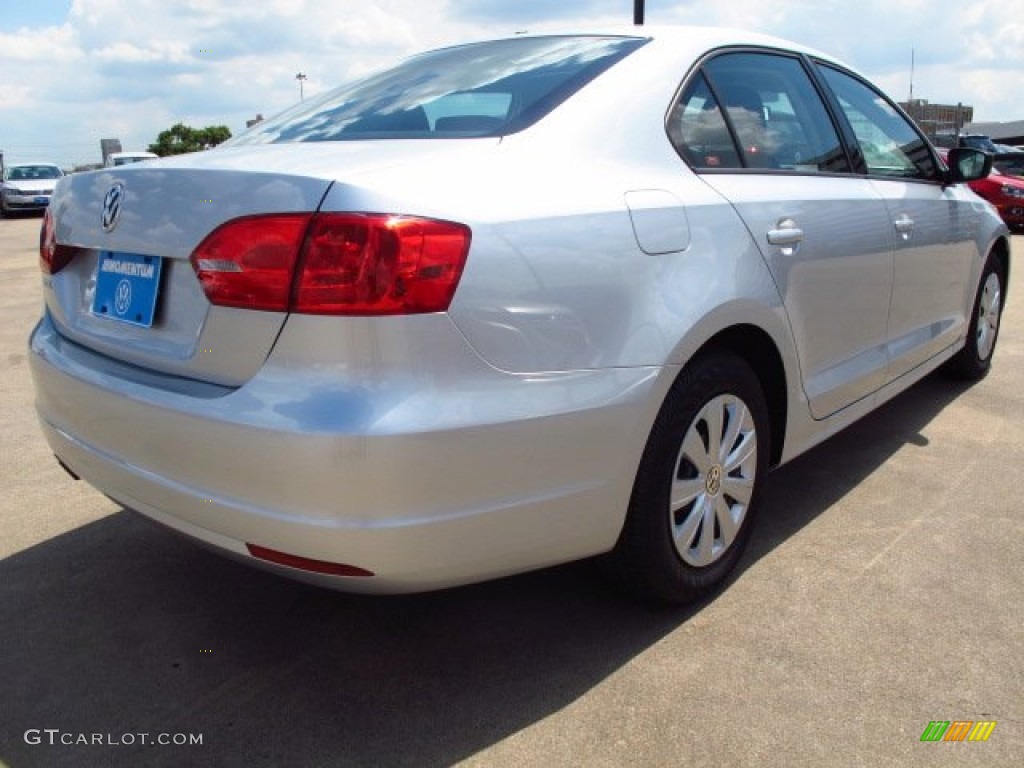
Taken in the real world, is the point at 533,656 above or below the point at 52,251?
below

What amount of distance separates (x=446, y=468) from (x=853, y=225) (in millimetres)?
1944

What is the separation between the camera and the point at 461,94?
260 cm

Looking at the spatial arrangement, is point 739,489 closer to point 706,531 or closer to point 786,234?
point 706,531

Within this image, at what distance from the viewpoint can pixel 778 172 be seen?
2.94 m

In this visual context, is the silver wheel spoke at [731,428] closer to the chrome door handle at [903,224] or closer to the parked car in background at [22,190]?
the chrome door handle at [903,224]

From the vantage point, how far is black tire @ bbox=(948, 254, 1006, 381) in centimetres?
488

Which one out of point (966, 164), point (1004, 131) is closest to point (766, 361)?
point (966, 164)

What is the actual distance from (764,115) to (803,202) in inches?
13.1

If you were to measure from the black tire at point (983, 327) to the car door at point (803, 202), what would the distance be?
1.67m

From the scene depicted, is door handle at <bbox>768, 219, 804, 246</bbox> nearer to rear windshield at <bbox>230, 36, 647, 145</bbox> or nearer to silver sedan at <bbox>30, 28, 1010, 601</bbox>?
silver sedan at <bbox>30, 28, 1010, 601</bbox>

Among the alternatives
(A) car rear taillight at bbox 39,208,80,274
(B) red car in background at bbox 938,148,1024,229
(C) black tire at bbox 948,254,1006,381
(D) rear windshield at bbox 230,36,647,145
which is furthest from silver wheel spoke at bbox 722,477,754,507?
(B) red car in background at bbox 938,148,1024,229

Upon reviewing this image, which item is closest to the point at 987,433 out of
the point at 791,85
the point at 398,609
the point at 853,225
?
the point at 853,225

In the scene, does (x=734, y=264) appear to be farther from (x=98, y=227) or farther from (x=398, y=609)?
(x=98, y=227)

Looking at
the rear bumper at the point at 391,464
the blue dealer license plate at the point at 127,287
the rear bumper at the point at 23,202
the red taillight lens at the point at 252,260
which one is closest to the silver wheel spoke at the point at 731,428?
the rear bumper at the point at 391,464
